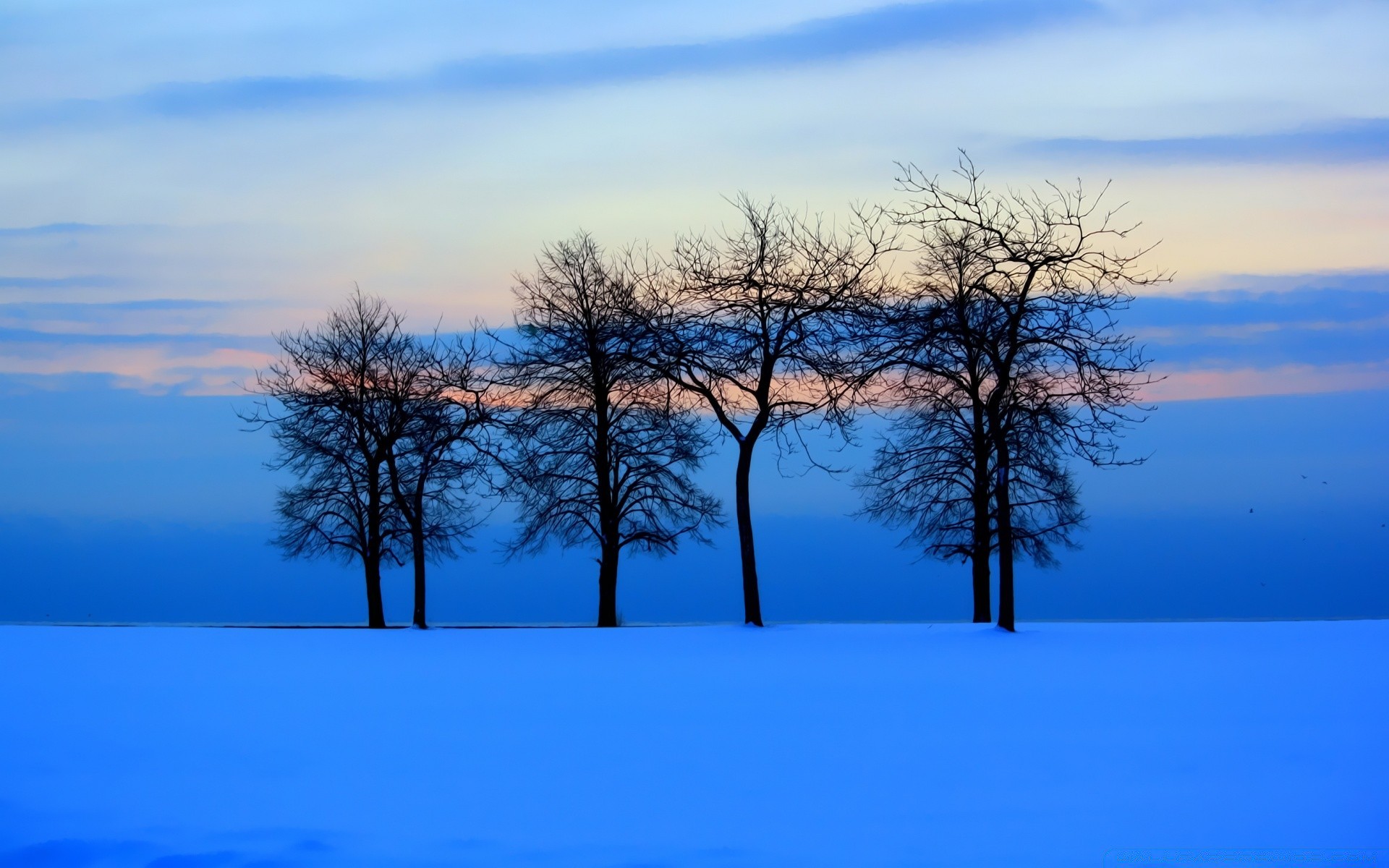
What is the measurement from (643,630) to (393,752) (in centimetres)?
1079

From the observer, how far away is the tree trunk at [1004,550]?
18750 millimetres

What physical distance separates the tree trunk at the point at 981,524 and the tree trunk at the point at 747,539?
543 cm

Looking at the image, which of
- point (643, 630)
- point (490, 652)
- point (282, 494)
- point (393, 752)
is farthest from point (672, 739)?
point (282, 494)

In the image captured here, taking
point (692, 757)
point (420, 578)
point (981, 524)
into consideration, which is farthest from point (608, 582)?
point (692, 757)

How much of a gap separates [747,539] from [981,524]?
6.85m

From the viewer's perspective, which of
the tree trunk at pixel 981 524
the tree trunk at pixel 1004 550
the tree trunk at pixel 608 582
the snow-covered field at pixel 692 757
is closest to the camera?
the snow-covered field at pixel 692 757

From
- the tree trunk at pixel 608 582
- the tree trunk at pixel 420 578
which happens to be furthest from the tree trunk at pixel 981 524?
the tree trunk at pixel 420 578

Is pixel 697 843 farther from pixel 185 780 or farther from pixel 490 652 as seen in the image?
pixel 490 652

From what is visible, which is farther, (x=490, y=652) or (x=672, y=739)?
(x=490, y=652)

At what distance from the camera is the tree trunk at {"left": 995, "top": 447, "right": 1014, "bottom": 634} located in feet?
61.5

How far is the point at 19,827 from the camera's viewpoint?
7102mm

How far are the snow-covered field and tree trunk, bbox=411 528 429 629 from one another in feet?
36.6

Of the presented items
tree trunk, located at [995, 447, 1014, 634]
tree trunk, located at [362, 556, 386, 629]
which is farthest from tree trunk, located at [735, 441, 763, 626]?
tree trunk, located at [362, 556, 386, 629]

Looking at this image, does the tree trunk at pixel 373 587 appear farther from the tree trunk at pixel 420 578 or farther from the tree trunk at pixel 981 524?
the tree trunk at pixel 981 524
